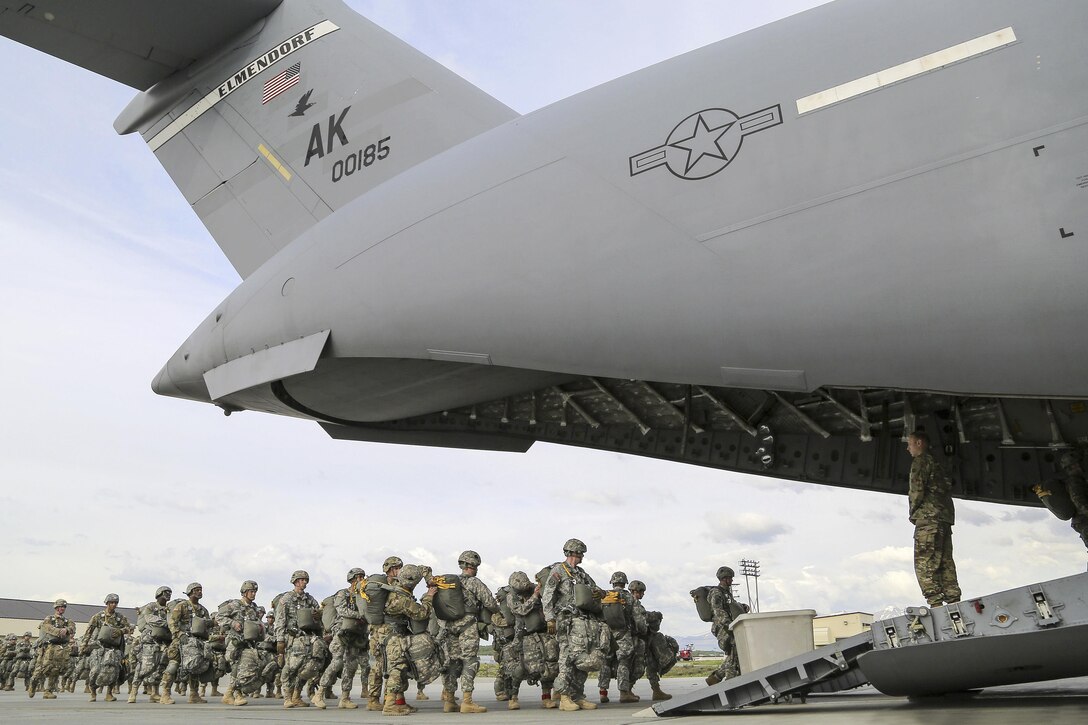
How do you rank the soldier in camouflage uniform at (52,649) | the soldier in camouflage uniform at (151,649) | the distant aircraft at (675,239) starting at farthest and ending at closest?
the soldier in camouflage uniform at (52,649), the soldier in camouflage uniform at (151,649), the distant aircraft at (675,239)

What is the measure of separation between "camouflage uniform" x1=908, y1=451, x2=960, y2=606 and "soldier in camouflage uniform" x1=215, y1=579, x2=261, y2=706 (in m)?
6.40

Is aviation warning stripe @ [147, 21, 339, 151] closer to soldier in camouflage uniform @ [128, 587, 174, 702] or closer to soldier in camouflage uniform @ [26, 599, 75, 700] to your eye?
soldier in camouflage uniform @ [128, 587, 174, 702]

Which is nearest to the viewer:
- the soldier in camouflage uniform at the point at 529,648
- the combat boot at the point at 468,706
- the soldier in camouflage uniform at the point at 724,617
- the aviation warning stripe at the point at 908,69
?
the aviation warning stripe at the point at 908,69

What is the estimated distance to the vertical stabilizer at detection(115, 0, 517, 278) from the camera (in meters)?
6.67

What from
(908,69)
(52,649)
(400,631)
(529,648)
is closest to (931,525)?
(908,69)

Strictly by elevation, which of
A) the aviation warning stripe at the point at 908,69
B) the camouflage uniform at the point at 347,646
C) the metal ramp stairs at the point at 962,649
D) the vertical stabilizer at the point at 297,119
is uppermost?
the vertical stabilizer at the point at 297,119

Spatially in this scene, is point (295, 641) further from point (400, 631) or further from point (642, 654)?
point (642, 654)

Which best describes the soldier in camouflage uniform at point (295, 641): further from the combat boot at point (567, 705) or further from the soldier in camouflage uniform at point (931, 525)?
the soldier in camouflage uniform at point (931, 525)

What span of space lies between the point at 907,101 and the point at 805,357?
49.3 inches

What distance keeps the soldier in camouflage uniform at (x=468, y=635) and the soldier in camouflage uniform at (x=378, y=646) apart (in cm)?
47

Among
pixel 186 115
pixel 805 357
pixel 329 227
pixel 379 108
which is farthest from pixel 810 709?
pixel 186 115

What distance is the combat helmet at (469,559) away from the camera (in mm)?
6652

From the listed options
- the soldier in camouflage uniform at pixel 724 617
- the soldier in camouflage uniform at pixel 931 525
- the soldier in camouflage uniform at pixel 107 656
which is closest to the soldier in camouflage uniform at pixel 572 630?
the soldier in camouflage uniform at pixel 724 617

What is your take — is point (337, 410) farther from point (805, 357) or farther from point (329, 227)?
point (805, 357)
